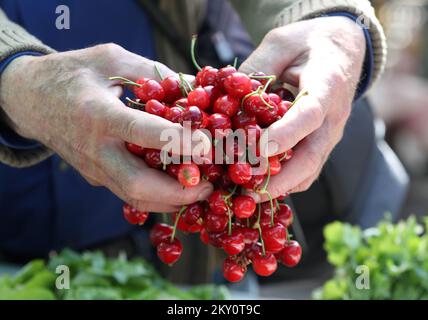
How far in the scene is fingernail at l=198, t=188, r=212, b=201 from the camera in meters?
0.88

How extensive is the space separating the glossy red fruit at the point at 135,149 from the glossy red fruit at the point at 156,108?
57 mm

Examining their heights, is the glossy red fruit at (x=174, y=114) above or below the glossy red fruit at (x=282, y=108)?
above

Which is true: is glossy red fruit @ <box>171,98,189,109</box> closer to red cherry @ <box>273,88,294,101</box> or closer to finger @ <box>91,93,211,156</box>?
finger @ <box>91,93,211,156</box>

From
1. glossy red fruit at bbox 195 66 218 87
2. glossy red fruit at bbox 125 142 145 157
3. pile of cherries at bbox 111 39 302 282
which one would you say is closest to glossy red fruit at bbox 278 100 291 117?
pile of cherries at bbox 111 39 302 282

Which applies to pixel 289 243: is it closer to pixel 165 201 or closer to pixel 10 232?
pixel 165 201

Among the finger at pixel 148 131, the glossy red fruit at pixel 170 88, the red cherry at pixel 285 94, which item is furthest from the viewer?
the red cherry at pixel 285 94

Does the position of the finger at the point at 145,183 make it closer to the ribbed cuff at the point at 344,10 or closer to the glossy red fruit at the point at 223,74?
the glossy red fruit at the point at 223,74

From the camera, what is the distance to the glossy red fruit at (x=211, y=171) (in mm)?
866

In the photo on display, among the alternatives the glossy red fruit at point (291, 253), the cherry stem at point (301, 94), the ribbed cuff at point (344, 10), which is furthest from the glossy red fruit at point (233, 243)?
the ribbed cuff at point (344, 10)

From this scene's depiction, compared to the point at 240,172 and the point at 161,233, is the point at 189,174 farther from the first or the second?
the point at 161,233

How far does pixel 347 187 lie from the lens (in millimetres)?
1618

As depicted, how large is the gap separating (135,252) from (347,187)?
584 mm

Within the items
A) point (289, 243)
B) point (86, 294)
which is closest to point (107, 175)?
point (289, 243)

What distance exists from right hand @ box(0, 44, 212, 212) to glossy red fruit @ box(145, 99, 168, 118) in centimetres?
3
